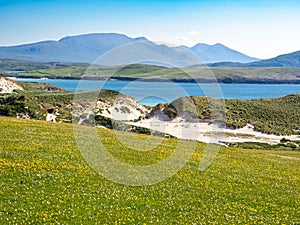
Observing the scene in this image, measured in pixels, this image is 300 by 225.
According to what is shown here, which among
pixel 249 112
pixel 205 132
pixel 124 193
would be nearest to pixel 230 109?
pixel 249 112

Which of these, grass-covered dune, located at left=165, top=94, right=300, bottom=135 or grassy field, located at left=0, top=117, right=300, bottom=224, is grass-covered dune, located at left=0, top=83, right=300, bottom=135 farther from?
grassy field, located at left=0, top=117, right=300, bottom=224

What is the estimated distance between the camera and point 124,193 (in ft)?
64.8

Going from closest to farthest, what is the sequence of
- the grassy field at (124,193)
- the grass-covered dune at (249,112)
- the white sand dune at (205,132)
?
1. the grassy field at (124,193)
2. the white sand dune at (205,132)
3. the grass-covered dune at (249,112)

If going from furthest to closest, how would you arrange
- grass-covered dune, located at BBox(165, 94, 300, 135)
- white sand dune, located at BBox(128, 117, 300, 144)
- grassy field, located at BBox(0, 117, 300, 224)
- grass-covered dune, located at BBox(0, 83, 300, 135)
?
grass-covered dune, located at BBox(165, 94, 300, 135)
grass-covered dune, located at BBox(0, 83, 300, 135)
white sand dune, located at BBox(128, 117, 300, 144)
grassy field, located at BBox(0, 117, 300, 224)

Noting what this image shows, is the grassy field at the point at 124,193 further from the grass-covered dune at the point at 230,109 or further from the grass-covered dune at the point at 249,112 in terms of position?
the grass-covered dune at the point at 249,112

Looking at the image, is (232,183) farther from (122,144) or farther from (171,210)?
(122,144)

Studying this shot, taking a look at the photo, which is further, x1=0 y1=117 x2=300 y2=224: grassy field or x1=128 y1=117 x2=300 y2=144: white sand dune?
x1=128 y1=117 x2=300 y2=144: white sand dune

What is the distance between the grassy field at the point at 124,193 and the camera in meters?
16.2

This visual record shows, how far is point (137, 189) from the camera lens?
2091 cm

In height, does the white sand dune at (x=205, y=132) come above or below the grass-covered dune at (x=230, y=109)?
below

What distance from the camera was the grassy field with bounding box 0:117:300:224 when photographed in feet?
53.1

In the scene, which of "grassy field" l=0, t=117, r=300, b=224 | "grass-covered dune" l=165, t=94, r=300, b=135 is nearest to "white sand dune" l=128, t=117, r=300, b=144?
"grass-covered dune" l=165, t=94, r=300, b=135

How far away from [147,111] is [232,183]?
77040mm

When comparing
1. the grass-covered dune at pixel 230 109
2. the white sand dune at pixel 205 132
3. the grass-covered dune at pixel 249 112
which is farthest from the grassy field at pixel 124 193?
the grass-covered dune at pixel 249 112
